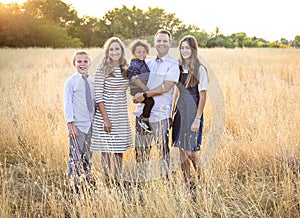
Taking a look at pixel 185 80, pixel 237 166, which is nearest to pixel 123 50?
pixel 185 80

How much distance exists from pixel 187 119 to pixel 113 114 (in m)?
0.66

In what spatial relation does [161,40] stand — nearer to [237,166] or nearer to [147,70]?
[147,70]

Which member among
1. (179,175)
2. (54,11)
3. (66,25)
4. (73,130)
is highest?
(54,11)

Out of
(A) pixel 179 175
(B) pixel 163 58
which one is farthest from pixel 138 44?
(A) pixel 179 175

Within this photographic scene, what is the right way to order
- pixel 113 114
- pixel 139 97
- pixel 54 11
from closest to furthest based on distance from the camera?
pixel 139 97
pixel 113 114
pixel 54 11

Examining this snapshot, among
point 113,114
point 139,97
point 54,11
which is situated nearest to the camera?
point 139,97

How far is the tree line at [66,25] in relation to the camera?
26781mm

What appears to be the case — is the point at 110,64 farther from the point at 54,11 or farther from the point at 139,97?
the point at 54,11

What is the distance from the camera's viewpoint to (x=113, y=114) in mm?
2965

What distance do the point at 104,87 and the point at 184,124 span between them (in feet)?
2.57

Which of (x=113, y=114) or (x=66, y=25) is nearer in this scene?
(x=113, y=114)

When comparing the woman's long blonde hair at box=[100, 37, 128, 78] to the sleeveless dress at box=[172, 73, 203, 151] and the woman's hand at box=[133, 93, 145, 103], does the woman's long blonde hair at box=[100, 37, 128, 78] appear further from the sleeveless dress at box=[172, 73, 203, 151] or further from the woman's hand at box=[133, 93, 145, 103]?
the sleeveless dress at box=[172, 73, 203, 151]

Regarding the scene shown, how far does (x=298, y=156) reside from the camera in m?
3.55

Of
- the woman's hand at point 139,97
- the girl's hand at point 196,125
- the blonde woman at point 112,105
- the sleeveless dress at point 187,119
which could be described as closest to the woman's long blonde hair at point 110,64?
the blonde woman at point 112,105
